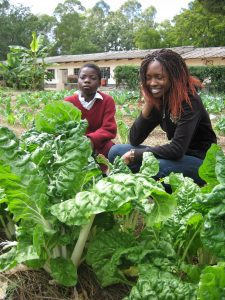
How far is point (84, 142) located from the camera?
1.71m

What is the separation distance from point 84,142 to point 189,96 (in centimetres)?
141

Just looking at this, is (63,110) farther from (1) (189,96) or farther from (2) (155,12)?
(2) (155,12)

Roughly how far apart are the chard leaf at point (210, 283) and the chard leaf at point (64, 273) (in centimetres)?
63

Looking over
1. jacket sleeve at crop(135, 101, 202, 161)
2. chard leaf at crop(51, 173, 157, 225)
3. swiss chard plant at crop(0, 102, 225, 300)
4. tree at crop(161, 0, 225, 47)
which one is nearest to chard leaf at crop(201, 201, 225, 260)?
swiss chard plant at crop(0, 102, 225, 300)

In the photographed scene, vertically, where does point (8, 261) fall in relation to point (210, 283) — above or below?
below

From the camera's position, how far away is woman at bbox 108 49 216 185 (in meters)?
2.84

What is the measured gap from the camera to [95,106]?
391 cm

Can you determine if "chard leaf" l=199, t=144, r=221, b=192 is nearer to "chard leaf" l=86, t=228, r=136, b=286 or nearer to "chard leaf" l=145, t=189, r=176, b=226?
"chard leaf" l=145, t=189, r=176, b=226

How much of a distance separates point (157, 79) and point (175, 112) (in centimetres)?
28

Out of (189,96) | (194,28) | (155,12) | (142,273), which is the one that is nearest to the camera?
(142,273)

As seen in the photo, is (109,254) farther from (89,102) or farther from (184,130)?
(89,102)

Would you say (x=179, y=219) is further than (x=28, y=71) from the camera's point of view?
No

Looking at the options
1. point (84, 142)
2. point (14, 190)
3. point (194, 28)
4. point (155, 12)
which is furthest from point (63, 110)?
point (155, 12)

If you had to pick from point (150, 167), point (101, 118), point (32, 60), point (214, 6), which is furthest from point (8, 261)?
point (32, 60)
